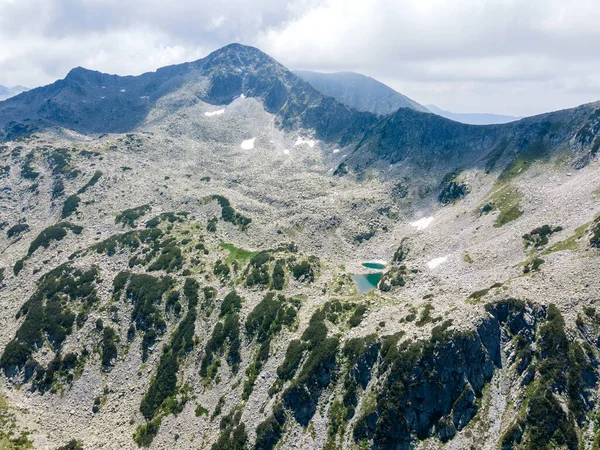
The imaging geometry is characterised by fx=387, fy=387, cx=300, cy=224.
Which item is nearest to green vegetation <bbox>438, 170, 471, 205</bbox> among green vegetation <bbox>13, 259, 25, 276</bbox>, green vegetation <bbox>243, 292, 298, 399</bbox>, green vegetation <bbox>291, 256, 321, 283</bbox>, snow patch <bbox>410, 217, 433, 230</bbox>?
snow patch <bbox>410, 217, 433, 230</bbox>

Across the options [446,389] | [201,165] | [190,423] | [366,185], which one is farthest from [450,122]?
[190,423]

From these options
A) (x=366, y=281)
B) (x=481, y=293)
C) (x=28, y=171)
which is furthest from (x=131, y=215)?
(x=481, y=293)

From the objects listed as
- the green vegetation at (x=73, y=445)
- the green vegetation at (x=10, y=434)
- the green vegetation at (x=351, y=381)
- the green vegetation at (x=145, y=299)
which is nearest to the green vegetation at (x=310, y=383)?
the green vegetation at (x=351, y=381)

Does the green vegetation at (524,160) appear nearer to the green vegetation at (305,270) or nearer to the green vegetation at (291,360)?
the green vegetation at (305,270)

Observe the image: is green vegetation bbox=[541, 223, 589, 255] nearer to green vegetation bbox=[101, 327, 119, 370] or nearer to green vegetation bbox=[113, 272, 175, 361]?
green vegetation bbox=[113, 272, 175, 361]

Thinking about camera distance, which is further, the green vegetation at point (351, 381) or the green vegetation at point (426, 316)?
the green vegetation at point (426, 316)

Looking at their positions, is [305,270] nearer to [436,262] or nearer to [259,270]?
[259,270]

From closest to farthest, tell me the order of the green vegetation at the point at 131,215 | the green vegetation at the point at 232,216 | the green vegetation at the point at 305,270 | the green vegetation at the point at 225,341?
the green vegetation at the point at 225,341 → the green vegetation at the point at 305,270 → the green vegetation at the point at 232,216 → the green vegetation at the point at 131,215
